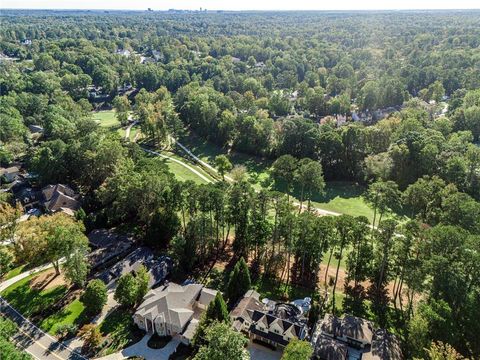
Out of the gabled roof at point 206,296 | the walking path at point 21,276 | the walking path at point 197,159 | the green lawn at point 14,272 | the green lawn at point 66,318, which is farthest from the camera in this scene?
the walking path at point 197,159

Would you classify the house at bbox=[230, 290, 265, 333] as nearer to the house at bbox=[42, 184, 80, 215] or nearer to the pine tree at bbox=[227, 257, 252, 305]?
the pine tree at bbox=[227, 257, 252, 305]

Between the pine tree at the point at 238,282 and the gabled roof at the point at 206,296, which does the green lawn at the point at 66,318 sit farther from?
the pine tree at the point at 238,282

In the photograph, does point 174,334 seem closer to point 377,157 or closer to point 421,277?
point 421,277

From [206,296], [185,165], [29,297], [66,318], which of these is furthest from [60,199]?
[206,296]

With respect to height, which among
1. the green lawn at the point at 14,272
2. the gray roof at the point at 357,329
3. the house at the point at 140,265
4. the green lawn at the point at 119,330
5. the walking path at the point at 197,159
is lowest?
the walking path at the point at 197,159

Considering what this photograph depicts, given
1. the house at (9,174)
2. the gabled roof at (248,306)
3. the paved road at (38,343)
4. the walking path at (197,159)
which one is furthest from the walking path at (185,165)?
the paved road at (38,343)

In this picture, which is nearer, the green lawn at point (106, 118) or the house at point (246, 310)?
the house at point (246, 310)

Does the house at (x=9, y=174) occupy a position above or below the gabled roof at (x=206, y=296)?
below
